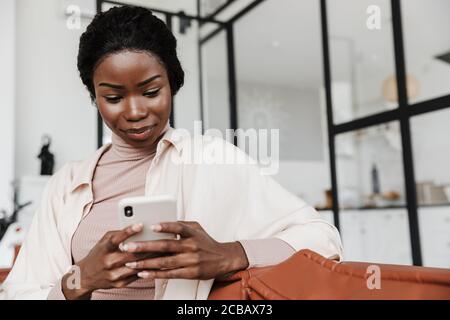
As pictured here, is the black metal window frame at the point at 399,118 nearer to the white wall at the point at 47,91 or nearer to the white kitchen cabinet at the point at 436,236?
the white kitchen cabinet at the point at 436,236

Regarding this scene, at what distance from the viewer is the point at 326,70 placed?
321cm

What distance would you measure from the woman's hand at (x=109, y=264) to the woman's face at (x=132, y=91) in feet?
0.89

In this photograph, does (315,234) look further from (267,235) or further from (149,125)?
(149,125)

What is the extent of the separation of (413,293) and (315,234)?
0.91ft

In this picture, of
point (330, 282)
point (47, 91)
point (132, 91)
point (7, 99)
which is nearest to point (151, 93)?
point (132, 91)

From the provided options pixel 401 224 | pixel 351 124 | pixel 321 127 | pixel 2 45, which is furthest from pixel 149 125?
pixel 321 127

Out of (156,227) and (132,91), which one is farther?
(132,91)

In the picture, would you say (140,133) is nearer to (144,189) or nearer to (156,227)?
(144,189)

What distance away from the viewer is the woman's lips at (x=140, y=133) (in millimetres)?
849

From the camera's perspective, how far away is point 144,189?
0.89m

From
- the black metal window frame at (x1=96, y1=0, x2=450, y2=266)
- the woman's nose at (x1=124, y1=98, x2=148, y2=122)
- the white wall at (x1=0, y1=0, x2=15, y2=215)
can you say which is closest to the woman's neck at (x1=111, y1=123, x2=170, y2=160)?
the woman's nose at (x1=124, y1=98, x2=148, y2=122)

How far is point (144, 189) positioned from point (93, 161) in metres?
0.15

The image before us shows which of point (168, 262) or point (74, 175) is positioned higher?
point (74, 175)

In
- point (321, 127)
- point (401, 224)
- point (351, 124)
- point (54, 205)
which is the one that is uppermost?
point (321, 127)
